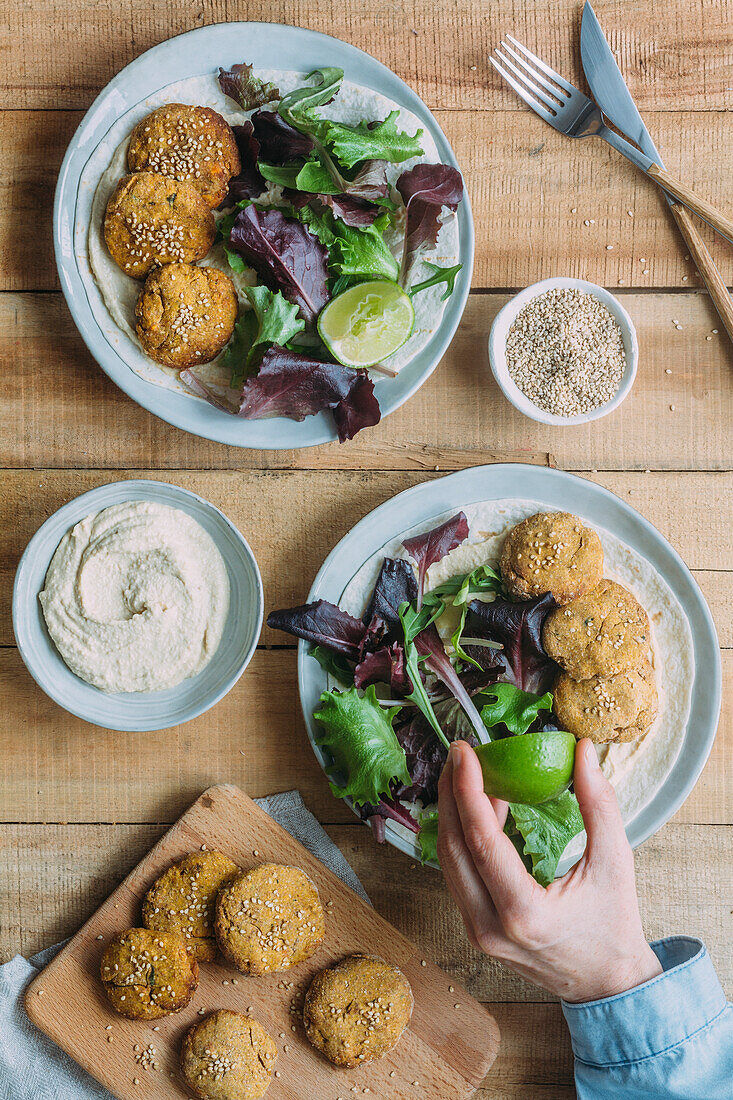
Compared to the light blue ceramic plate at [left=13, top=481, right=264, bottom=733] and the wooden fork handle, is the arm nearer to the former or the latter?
the light blue ceramic plate at [left=13, top=481, right=264, bottom=733]

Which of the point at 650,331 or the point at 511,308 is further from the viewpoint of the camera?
the point at 650,331

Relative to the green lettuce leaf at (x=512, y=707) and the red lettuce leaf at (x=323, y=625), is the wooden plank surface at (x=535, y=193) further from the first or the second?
the green lettuce leaf at (x=512, y=707)

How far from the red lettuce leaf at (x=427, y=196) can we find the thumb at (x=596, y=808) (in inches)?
45.7

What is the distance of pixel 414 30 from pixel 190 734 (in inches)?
71.5

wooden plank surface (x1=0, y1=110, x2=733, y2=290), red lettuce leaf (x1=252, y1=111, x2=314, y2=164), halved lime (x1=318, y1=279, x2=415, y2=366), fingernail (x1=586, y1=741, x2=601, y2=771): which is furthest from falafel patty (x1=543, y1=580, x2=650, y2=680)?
red lettuce leaf (x1=252, y1=111, x2=314, y2=164)

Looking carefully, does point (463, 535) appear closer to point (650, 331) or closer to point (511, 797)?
point (511, 797)

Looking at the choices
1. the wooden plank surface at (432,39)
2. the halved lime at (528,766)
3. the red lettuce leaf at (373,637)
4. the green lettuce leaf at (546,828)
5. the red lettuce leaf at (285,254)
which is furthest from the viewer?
the wooden plank surface at (432,39)

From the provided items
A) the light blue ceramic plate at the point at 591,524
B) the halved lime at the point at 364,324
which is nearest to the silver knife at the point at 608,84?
the halved lime at the point at 364,324

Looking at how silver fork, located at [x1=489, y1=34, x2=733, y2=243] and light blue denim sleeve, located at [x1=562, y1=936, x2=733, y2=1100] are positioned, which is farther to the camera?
silver fork, located at [x1=489, y1=34, x2=733, y2=243]

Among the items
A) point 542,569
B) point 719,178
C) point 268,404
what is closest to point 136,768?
point 268,404

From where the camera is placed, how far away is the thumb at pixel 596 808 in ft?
5.39

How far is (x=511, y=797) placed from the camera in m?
1.63

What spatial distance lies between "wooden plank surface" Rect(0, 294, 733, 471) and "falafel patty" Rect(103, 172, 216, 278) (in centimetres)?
32

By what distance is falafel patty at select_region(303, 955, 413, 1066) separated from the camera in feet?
6.40
